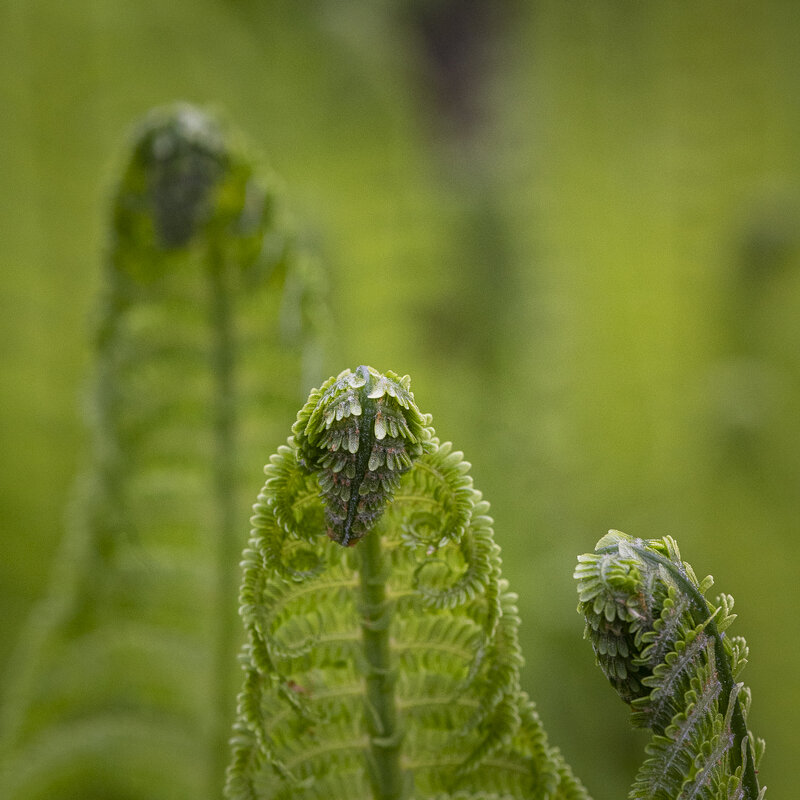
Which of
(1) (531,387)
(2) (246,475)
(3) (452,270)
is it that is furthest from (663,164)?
(2) (246,475)

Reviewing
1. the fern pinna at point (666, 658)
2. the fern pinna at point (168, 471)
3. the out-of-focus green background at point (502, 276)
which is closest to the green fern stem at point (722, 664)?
the fern pinna at point (666, 658)

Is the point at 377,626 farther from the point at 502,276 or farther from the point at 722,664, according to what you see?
the point at 502,276

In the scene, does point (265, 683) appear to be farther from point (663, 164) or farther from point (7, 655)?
point (663, 164)

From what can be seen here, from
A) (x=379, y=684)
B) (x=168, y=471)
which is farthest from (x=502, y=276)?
(x=379, y=684)

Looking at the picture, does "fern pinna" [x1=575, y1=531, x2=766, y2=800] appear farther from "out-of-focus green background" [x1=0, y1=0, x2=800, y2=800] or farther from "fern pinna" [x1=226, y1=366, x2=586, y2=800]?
"out-of-focus green background" [x1=0, y1=0, x2=800, y2=800]

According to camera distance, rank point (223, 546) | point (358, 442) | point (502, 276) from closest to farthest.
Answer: point (358, 442), point (223, 546), point (502, 276)

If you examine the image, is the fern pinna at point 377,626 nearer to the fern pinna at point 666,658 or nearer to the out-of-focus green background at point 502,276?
the fern pinna at point 666,658

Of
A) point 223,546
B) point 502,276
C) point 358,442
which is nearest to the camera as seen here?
point 358,442
